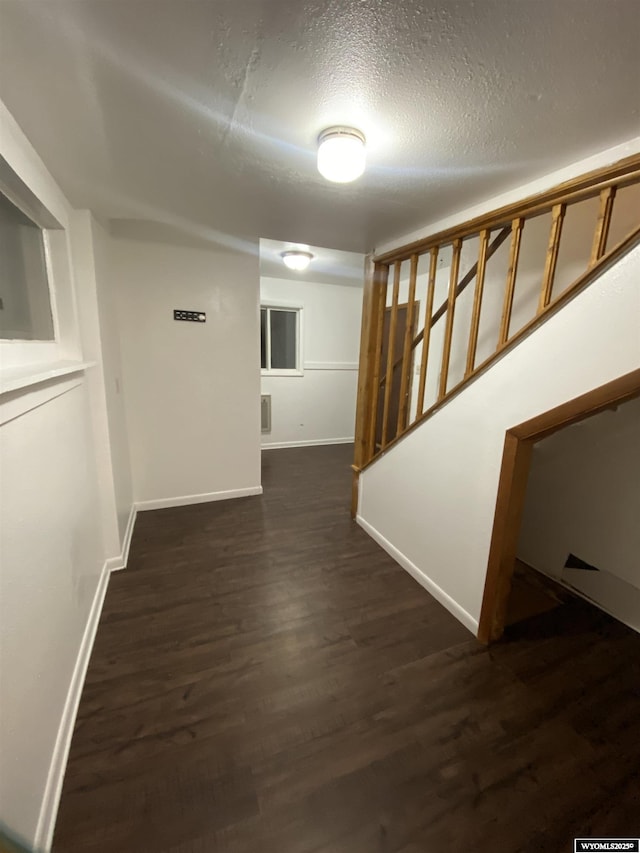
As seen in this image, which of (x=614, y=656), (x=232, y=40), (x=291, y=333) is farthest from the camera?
(x=291, y=333)

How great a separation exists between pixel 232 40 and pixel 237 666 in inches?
91.6

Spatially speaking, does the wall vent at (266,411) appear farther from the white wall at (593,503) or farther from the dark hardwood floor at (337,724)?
the white wall at (593,503)

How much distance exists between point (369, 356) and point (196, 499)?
2.15 m

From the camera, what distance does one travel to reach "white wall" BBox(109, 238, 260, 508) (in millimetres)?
2877

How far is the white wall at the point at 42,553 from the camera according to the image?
3.15ft

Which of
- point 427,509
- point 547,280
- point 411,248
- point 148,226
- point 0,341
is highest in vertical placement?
point 148,226

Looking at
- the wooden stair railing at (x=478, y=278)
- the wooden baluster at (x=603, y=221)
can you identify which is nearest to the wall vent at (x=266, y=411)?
the wooden stair railing at (x=478, y=278)

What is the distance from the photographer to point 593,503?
217 cm

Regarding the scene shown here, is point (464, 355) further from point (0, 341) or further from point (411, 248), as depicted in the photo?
point (0, 341)

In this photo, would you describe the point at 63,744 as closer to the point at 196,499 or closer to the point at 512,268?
the point at 196,499

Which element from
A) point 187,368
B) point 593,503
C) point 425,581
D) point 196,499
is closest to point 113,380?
point 187,368

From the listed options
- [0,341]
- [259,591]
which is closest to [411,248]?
[0,341]

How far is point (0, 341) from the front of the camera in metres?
1.20

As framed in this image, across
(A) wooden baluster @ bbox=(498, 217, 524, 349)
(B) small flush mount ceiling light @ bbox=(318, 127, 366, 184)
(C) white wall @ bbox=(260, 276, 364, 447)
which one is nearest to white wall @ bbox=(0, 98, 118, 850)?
(B) small flush mount ceiling light @ bbox=(318, 127, 366, 184)
